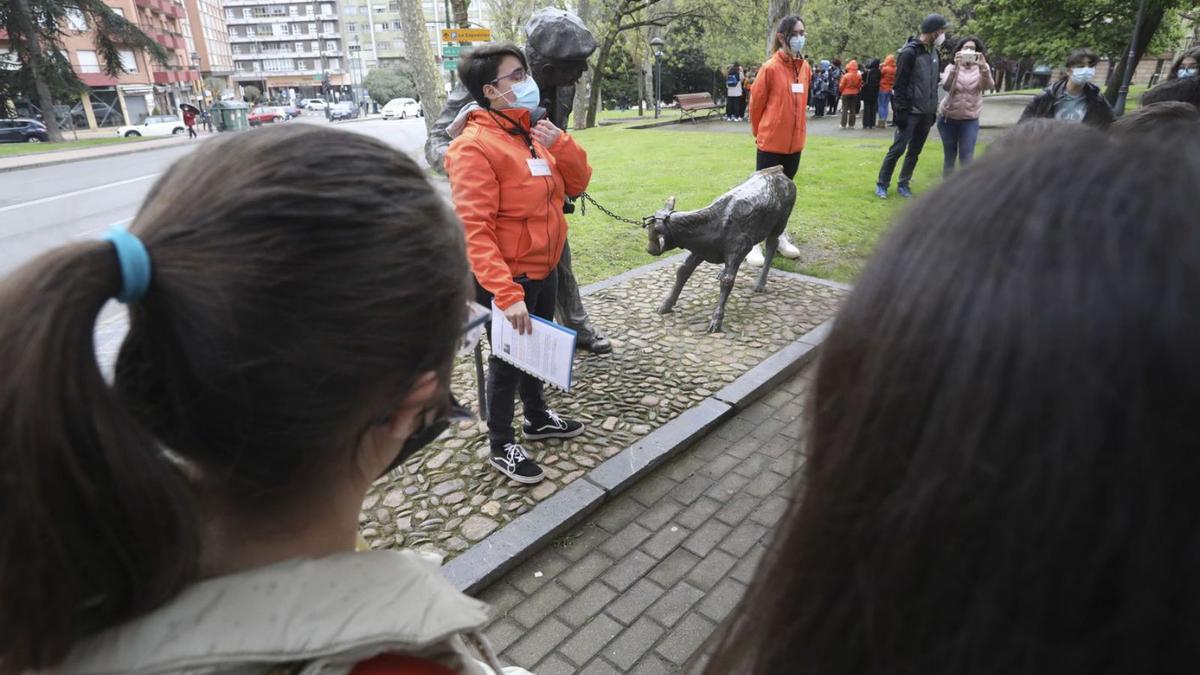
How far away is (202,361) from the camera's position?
2.83 feet

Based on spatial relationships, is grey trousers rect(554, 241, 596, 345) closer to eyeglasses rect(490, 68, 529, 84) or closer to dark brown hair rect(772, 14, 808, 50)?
eyeglasses rect(490, 68, 529, 84)

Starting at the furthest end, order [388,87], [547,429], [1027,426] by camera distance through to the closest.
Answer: [388,87], [547,429], [1027,426]

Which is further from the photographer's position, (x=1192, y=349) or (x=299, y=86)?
(x=299, y=86)

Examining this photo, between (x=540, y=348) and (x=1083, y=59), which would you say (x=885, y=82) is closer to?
(x=1083, y=59)

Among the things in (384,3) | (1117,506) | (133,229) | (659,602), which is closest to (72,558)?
(133,229)

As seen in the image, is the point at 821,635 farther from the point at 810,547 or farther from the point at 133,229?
the point at 133,229

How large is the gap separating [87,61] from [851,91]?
1867 inches

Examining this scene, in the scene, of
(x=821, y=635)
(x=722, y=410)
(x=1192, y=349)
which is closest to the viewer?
(x=1192, y=349)

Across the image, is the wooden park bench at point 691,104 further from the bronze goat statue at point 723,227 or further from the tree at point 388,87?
the tree at point 388,87

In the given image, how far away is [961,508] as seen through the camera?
1.93ft

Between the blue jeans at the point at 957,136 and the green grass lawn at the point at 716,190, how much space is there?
41cm

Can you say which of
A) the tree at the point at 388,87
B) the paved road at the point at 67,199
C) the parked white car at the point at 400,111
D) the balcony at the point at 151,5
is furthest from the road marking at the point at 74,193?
the tree at the point at 388,87

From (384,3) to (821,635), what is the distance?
10359 centimetres

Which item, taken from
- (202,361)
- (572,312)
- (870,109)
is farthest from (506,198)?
(870,109)
